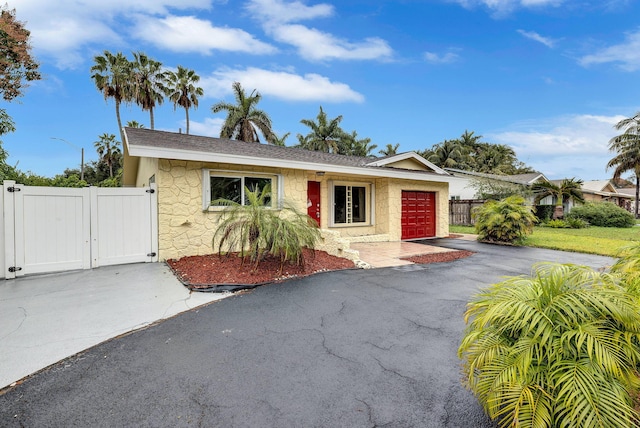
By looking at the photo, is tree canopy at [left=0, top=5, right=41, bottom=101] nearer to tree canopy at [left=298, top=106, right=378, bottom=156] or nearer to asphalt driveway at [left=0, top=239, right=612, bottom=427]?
asphalt driveway at [left=0, top=239, right=612, bottom=427]

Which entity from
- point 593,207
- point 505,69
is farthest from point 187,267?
point 593,207

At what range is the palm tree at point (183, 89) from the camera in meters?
27.5

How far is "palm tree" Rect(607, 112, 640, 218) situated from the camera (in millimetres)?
28469

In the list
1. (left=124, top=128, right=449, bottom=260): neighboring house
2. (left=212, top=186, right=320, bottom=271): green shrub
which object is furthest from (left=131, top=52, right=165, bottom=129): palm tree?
(left=212, top=186, right=320, bottom=271): green shrub

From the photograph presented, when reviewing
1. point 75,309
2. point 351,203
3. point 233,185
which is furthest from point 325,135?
point 75,309

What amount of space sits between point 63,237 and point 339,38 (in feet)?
41.8

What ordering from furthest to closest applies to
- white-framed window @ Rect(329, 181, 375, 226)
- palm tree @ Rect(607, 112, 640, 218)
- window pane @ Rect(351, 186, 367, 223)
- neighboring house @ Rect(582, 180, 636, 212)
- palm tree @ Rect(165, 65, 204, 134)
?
neighboring house @ Rect(582, 180, 636, 212) → palm tree @ Rect(607, 112, 640, 218) → palm tree @ Rect(165, 65, 204, 134) → window pane @ Rect(351, 186, 367, 223) → white-framed window @ Rect(329, 181, 375, 226)

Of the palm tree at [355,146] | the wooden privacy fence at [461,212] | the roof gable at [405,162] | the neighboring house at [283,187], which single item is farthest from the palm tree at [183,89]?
the wooden privacy fence at [461,212]

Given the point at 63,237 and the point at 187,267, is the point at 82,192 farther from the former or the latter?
the point at 187,267

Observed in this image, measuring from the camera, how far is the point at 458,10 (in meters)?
11.1

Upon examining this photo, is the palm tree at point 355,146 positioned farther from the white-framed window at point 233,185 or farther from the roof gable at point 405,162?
the white-framed window at point 233,185

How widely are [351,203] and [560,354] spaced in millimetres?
10587

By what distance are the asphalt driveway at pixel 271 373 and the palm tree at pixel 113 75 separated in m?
26.6

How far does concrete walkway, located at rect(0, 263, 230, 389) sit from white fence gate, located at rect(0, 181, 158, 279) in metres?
0.41
